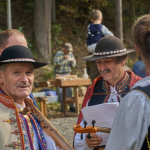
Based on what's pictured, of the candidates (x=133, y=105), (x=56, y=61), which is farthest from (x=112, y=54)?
(x=56, y=61)

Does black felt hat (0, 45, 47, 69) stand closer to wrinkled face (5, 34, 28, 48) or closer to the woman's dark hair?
wrinkled face (5, 34, 28, 48)

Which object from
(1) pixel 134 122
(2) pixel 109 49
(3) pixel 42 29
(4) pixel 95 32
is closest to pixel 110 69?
(2) pixel 109 49

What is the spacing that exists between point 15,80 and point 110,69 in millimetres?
1212

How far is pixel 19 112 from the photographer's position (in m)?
2.42

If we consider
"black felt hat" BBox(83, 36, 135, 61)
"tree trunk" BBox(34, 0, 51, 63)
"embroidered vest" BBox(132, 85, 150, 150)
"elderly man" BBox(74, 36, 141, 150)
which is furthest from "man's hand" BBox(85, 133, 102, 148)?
"tree trunk" BBox(34, 0, 51, 63)

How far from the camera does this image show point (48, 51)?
13750mm

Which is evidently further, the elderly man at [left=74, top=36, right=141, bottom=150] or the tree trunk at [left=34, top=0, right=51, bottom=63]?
the tree trunk at [left=34, top=0, right=51, bottom=63]

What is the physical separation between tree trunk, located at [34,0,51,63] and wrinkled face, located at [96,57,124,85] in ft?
35.0

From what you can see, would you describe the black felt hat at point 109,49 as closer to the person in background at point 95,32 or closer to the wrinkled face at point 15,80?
the wrinkled face at point 15,80

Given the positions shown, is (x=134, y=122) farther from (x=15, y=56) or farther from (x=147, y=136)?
(x=15, y=56)

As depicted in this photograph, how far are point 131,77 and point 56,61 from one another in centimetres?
613

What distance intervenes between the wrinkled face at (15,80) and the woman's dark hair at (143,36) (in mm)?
1075

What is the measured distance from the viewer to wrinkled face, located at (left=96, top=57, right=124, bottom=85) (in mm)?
3039

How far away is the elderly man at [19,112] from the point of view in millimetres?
2189
